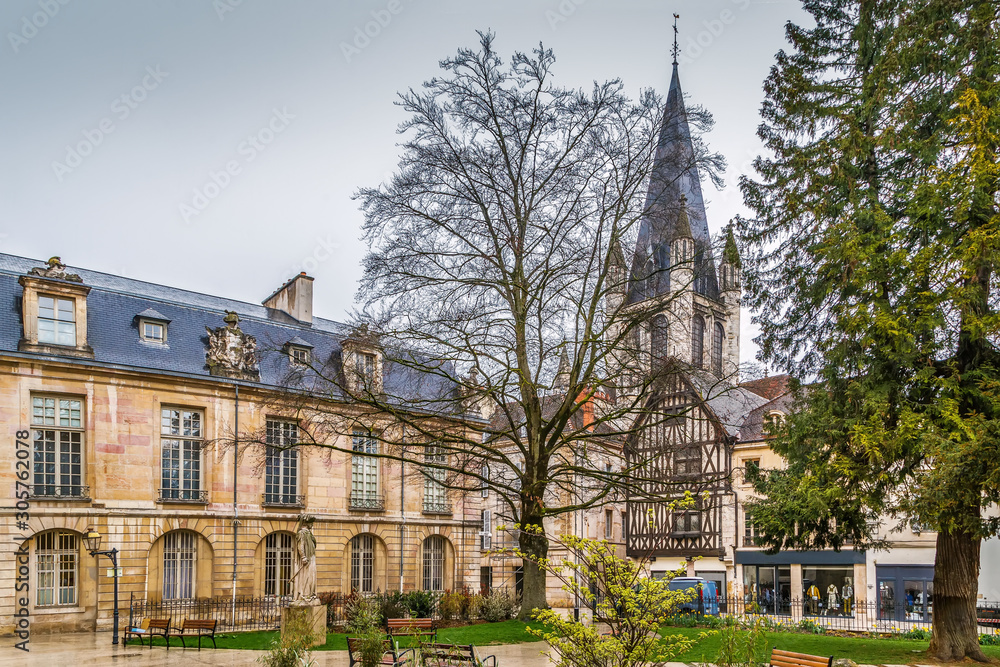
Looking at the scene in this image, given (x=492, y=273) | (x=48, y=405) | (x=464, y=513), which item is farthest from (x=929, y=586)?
(x=48, y=405)

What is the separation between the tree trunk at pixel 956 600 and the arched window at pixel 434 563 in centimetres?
1953

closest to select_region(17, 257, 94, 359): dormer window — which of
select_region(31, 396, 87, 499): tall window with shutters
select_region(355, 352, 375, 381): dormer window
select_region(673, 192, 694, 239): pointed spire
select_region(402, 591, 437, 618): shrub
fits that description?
select_region(31, 396, 87, 499): tall window with shutters

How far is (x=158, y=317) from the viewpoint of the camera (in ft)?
82.9

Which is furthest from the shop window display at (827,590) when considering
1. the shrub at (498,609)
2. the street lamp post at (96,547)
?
the street lamp post at (96,547)

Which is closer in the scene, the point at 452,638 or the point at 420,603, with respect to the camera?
the point at 452,638

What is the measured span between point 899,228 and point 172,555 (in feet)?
67.2

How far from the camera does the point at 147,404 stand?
78.8 ft

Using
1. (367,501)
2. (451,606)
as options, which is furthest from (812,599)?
(367,501)

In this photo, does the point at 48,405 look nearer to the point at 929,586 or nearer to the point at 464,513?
the point at 464,513

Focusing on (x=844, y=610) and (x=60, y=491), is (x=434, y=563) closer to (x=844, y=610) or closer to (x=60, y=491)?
(x=60, y=491)

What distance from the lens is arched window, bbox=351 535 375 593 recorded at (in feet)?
92.9

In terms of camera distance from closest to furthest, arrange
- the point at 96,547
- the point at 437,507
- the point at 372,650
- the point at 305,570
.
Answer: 1. the point at 372,650
2. the point at 305,570
3. the point at 96,547
4. the point at 437,507

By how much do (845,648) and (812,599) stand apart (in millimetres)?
19660

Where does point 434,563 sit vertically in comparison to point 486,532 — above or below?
below
